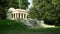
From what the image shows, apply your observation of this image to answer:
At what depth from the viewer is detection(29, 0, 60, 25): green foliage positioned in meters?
44.3

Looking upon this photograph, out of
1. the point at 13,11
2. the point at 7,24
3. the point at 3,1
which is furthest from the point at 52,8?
the point at 7,24

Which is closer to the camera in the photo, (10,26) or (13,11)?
(10,26)

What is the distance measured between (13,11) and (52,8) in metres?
10.7

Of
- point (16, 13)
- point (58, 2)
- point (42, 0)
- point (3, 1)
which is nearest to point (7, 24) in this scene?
point (3, 1)

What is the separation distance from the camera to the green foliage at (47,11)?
44.3 m

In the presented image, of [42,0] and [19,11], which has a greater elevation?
[42,0]

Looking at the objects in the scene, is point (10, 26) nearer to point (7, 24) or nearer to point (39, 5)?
point (7, 24)

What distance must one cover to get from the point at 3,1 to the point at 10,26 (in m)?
9.68

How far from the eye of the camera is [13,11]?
175 feet

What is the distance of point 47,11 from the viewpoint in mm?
46344

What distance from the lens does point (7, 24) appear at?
25.7 metres

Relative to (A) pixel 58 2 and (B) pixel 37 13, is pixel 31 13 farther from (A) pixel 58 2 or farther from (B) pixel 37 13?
(A) pixel 58 2

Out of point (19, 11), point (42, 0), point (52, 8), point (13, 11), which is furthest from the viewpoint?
point (19, 11)

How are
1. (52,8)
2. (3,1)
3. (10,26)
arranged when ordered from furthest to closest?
(52,8)
(3,1)
(10,26)
